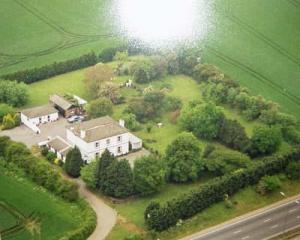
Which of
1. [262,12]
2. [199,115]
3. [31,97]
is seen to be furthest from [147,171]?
[262,12]

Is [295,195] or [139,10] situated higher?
[139,10]

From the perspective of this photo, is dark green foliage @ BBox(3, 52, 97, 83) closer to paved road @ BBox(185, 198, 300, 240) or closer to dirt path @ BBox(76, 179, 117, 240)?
dirt path @ BBox(76, 179, 117, 240)

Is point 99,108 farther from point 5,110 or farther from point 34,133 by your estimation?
point 5,110

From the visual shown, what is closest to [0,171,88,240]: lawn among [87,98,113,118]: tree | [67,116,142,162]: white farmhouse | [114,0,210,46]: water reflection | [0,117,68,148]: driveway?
[67,116,142,162]: white farmhouse

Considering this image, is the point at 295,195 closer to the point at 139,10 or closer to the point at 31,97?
the point at 31,97

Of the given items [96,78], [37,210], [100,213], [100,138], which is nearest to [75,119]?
[96,78]
